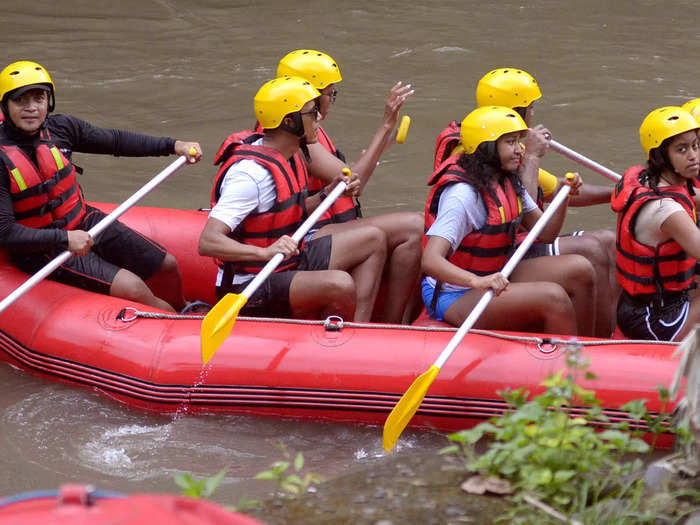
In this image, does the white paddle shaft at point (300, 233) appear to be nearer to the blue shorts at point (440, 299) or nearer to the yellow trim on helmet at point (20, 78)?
the blue shorts at point (440, 299)

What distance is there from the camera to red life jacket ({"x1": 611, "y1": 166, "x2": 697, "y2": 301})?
4.03 meters

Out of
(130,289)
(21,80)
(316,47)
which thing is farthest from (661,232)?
(316,47)

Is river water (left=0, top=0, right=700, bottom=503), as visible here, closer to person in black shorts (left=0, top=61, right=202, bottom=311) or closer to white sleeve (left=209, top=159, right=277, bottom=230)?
person in black shorts (left=0, top=61, right=202, bottom=311)

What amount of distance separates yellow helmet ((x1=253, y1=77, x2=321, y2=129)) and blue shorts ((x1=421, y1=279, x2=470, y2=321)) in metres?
0.90

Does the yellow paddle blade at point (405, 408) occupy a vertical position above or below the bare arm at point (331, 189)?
below

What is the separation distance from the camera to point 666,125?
13.1ft

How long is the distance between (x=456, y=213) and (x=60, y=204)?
169 centimetres

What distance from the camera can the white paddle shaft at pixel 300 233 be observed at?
4.14 meters

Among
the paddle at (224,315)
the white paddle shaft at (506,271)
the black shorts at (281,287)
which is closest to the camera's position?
the white paddle shaft at (506,271)

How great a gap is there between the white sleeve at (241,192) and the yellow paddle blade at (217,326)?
339 mm

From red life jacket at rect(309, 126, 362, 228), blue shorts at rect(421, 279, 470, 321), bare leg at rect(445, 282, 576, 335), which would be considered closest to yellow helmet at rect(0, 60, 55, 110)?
red life jacket at rect(309, 126, 362, 228)

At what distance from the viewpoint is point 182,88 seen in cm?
940

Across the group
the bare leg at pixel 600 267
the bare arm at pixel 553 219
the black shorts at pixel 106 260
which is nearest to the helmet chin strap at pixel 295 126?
the black shorts at pixel 106 260

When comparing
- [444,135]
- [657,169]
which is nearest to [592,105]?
[444,135]
